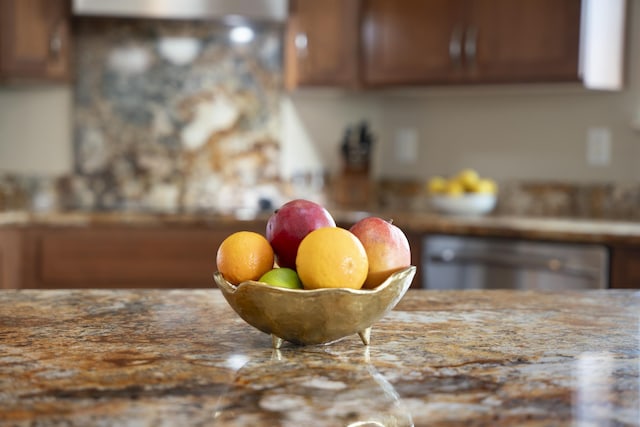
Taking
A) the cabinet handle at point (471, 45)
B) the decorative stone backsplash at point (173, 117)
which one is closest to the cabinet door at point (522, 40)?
the cabinet handle at point (471, 45)

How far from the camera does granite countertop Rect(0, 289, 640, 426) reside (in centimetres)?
86

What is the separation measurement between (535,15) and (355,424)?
2.74 metres

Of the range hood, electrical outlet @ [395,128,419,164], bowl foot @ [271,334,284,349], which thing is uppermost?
the range hood

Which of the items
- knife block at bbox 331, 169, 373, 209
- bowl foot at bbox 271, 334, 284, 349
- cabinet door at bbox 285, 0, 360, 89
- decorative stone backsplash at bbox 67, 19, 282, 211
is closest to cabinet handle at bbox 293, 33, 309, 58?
cabinet door at bbox 285, 0, 360, 89

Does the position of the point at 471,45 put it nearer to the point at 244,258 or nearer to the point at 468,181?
the point at 468,181

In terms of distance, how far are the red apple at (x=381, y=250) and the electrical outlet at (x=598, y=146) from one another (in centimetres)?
259

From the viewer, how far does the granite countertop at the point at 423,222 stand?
A: 2.97m

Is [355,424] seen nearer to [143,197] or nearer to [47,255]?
[47,255]

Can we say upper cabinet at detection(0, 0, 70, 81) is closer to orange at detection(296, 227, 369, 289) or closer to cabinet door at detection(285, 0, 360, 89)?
cabinet door at detection(285, 0, 360, 89)

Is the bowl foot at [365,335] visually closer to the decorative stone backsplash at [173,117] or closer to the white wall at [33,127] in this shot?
the decorative stone backsplash at [173,117]

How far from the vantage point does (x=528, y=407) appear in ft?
2.92

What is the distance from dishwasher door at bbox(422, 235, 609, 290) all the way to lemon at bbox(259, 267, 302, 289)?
1970mm

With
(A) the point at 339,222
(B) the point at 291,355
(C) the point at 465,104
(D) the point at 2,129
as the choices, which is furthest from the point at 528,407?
(D) the point at 2,129

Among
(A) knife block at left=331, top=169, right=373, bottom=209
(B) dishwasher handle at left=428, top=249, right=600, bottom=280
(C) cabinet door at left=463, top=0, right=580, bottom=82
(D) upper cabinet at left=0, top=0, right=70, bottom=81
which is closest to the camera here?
(B) dishwasher handle at left=428, top=249, right=600, bottom=280
